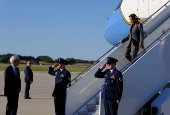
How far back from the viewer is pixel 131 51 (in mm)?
6648

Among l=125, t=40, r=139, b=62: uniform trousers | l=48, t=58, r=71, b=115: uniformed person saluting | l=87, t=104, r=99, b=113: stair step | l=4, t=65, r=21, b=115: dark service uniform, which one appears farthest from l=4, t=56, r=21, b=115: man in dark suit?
l=125, t=40, r=139, b=62: uniform trousers

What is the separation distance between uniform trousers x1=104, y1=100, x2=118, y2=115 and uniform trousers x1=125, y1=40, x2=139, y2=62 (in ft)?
5.99

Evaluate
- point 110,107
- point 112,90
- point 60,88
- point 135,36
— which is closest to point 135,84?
point 112,90

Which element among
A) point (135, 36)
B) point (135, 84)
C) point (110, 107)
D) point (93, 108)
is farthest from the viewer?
point (135, 36)

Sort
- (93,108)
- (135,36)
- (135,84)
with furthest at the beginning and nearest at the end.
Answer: (135,36), (93,108), (135,84)

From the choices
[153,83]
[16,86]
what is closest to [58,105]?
[16,86]

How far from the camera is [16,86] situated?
5.30m

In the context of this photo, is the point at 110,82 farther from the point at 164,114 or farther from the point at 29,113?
the point at 29,113

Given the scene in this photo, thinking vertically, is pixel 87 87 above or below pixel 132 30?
below

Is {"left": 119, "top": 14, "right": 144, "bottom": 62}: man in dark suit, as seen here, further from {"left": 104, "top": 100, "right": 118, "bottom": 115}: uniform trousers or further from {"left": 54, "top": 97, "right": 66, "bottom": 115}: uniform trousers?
{"left": 54, "top": 97, "right": 66, "bottom": 115}: uniform trousers

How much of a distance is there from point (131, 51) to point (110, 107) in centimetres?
204

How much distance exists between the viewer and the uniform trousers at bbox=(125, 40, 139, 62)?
656 cm

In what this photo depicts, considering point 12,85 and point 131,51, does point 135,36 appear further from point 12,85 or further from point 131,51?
point 12,85

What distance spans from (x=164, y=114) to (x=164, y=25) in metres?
2.64
